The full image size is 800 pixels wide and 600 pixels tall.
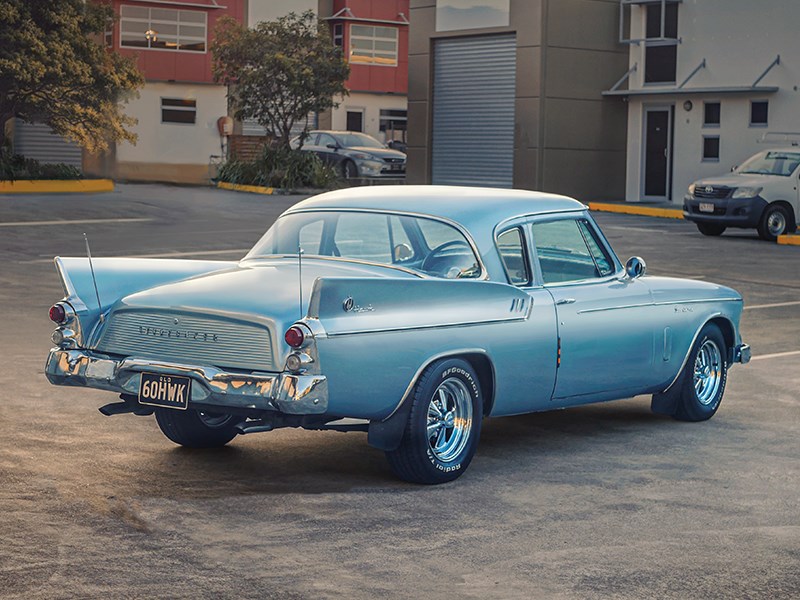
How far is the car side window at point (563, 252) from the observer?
8.68 metres

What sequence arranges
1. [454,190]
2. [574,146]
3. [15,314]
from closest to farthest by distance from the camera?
1. [454,190]
2. [15,314]
3. [574,146]

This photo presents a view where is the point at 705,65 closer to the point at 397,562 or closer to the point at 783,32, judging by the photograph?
the point at 783,32

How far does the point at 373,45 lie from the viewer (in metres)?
60.5

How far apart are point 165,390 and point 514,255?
2.22 m

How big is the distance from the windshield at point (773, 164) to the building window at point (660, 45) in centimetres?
849

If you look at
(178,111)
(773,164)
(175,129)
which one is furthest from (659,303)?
(178,111)

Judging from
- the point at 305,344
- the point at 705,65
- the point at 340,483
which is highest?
the point at 705,65

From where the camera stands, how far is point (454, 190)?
893cm

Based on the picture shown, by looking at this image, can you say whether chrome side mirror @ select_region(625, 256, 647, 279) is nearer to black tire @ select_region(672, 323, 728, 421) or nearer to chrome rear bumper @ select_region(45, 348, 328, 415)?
black tire @ select_region(672, 323, 728, 421)

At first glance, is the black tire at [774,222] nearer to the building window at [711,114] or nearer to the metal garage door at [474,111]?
the building window at [711,114]

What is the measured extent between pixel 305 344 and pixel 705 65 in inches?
1213

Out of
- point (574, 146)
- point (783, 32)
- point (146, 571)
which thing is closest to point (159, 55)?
point (574, 146)

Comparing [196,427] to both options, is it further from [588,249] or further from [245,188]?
[245,188]

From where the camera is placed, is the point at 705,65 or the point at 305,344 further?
the point at 705,65
